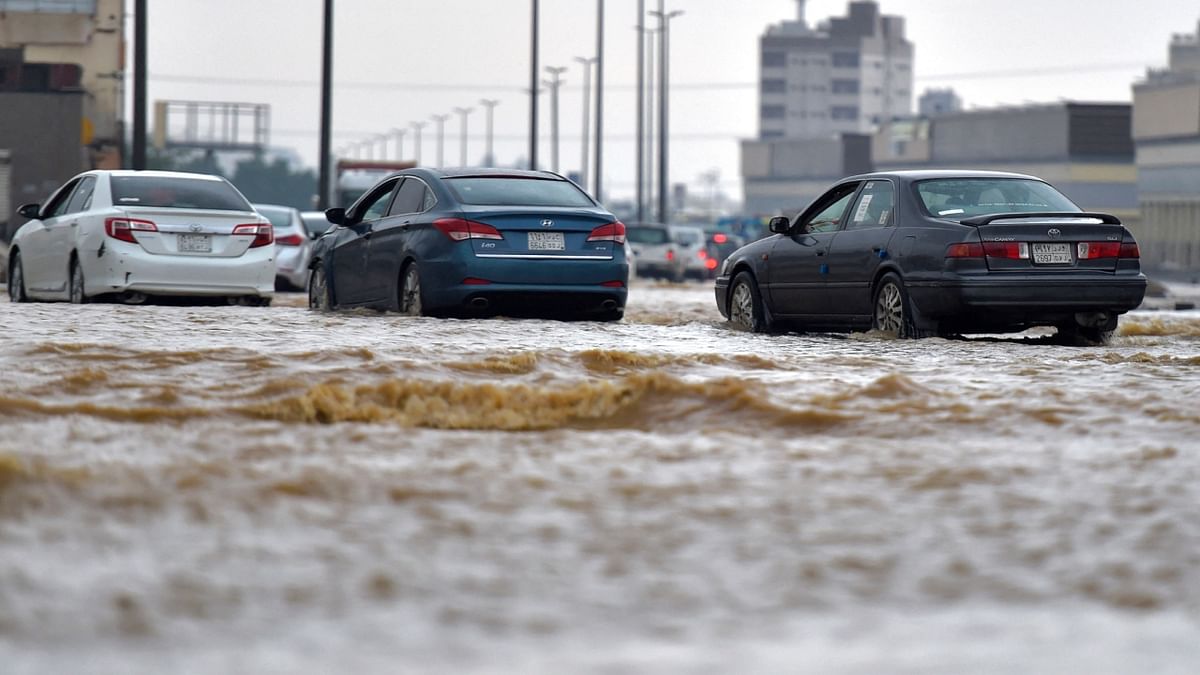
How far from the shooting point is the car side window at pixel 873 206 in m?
14.6

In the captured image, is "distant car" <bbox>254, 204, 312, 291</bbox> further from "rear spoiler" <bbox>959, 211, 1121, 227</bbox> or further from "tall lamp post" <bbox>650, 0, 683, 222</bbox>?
"tall lamp post" <bbox>650, 0, 683, 222</bbox>

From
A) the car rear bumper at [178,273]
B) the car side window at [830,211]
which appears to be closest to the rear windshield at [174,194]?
the car rear bumper at [178,273]

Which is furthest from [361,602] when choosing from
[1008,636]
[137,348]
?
[137,348]

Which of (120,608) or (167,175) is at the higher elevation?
(167,175)

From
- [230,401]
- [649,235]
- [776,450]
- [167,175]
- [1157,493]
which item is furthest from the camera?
[649,235]

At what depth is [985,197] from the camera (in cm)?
1428

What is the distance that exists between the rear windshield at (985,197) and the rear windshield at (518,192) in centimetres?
313

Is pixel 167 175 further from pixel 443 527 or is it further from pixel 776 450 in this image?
pixel 443 527

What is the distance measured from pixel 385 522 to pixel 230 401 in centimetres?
320

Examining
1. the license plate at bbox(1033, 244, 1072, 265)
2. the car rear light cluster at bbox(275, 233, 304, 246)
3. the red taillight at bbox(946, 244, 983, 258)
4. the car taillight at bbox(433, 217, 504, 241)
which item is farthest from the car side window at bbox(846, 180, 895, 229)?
the car rear light cluster at bbox(275, 233, 304, 246)

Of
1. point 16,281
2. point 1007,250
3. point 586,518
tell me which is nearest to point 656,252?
point 16,281

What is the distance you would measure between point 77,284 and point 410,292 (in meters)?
3.68

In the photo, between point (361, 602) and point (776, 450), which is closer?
point (361, 602)

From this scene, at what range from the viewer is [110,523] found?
5590mm
